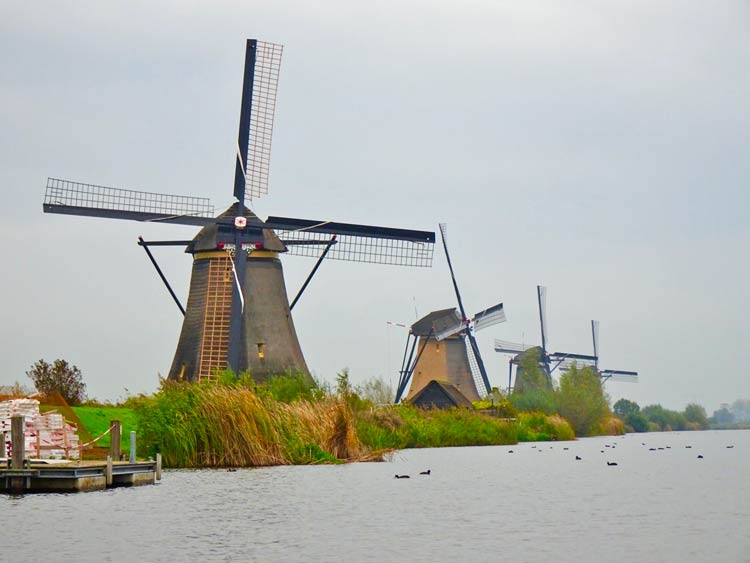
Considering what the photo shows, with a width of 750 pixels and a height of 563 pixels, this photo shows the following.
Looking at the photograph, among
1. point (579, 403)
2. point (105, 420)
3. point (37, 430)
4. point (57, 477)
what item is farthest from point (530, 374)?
point (57, 477)

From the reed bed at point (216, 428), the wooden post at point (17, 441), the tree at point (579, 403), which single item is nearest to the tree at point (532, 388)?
the tree at point (579, 403)

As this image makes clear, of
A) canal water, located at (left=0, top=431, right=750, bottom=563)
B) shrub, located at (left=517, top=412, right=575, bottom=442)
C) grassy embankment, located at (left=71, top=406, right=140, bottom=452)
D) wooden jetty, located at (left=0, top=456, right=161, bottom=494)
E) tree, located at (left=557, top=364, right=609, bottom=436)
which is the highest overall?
tree, located at (left=557, top=364, right=609, bottom=436)

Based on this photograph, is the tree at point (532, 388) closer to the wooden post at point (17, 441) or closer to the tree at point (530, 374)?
the tree at point (530, 374)

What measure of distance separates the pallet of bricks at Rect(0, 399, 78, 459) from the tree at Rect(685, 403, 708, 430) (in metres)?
119

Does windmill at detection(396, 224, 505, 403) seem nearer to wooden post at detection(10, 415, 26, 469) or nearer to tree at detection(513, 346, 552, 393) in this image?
tree at detection(513, 346, 552, 393)

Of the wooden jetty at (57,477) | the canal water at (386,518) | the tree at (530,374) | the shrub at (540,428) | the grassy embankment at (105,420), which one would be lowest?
the canal water at (386,518)

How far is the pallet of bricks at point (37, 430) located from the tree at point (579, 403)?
54.1 meters

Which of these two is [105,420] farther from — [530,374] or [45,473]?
[530,374]

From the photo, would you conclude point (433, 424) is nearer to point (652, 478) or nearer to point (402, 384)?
point (652, 478)

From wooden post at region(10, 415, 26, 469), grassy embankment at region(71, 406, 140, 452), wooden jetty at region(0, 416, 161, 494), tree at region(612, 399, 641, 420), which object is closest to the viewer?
wooden post at region(10, 415, 26, 469)

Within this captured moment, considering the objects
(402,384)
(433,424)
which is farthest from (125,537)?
(402,384)

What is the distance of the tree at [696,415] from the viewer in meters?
143

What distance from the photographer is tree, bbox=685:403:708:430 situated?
14338 centimetres

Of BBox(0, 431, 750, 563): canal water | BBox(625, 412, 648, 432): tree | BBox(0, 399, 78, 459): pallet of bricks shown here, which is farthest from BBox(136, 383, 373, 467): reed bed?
BBox(625, 412, 648, 432): tree
